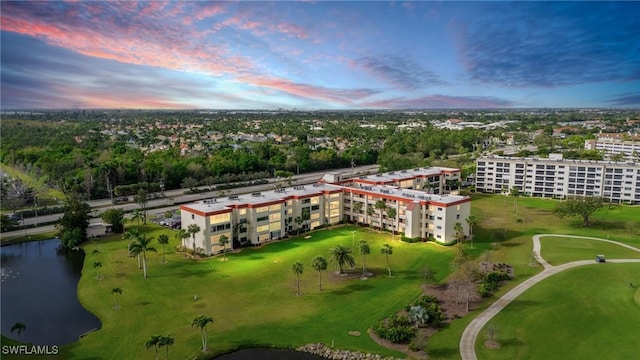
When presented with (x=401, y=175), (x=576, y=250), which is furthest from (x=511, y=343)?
(x=401, y=175)

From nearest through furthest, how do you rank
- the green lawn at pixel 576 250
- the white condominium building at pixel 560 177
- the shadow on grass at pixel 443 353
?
the shadow on grass at pixel 443 353
the green lawn at pixel 576 250
the white condominium building at pixel 560 177

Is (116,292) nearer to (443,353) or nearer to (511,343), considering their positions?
(443,353)

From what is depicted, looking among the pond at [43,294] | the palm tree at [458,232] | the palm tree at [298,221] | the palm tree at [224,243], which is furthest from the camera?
the palm tree at [298,221]

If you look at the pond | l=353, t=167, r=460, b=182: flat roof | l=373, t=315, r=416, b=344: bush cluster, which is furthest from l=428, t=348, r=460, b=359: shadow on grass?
l=353, t=167, r=460, b=182: flat roof

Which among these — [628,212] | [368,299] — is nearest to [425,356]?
[368,299]

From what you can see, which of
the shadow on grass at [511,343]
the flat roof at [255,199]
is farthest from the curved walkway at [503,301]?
the flat roof at [255,199]

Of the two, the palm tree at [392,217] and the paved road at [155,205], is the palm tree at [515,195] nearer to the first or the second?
the palm tree at [392,217]
